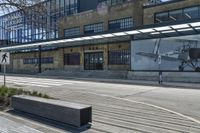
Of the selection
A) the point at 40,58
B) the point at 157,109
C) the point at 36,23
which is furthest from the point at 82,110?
the point at 40,58

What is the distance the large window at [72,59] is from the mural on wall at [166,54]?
13.7 m

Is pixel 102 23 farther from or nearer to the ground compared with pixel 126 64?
farther from the ground

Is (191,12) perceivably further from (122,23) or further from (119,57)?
(122,23)

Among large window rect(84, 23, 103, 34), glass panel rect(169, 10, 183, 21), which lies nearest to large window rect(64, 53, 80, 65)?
large window rect(84, 23, 103, 34)

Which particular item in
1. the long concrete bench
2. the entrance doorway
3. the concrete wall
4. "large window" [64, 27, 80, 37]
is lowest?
the long concrete bench

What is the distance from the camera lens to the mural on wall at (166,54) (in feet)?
87.3

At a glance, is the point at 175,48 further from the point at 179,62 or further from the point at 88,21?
the point at 88,21

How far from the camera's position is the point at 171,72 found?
27.8m

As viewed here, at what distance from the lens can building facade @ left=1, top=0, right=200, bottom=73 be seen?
34.6 meters

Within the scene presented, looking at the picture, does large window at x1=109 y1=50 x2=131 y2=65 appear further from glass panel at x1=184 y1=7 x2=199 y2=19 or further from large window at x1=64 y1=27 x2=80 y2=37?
large window at x1=64 y1=27 x2=80 y2=37

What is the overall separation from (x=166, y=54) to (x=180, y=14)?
7822 millimetres

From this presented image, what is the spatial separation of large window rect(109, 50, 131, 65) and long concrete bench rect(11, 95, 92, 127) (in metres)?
27.1

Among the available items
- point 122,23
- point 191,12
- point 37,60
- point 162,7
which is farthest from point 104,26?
point 37,60

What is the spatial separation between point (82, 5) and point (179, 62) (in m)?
30.9
